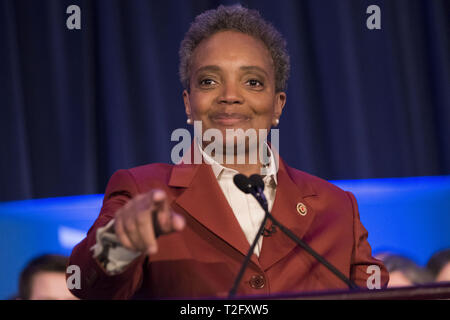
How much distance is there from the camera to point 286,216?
1.49 metres

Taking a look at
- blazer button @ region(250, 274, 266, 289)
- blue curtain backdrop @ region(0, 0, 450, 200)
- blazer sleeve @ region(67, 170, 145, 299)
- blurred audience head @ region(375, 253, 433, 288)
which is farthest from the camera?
blue curtain backdrop @ region(0, 0, 450, 200)

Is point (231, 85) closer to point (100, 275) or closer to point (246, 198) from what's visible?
point (246, 198)

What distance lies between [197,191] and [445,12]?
1.95m

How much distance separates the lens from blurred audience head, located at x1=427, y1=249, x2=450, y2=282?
7.08ft

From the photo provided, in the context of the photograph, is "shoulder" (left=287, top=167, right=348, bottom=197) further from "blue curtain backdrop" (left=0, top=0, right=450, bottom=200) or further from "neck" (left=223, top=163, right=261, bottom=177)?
"blue curtain backdrop" (left=0, top=0, right=450, bottom=200)

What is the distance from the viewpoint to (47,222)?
1.87 m

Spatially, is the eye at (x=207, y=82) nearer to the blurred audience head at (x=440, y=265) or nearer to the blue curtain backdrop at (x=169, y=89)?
the blue curtain backdrop at (x=169, y=89)

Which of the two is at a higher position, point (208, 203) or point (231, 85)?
point (231, 85)

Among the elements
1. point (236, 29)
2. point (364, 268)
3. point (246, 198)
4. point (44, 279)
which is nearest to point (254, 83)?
point (236, 29)

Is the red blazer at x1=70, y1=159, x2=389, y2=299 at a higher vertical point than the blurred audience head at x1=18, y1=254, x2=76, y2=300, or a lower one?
higher

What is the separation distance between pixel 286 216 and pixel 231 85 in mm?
432

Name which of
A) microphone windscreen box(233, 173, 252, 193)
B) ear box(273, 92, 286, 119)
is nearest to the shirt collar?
ear box(273, 92, 286, 119)

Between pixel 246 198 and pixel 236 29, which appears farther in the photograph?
pixel 236 29

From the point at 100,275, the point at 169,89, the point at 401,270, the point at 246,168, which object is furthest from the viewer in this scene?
the point at 169,89
